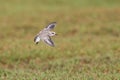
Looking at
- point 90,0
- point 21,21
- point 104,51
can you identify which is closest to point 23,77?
point 104,51

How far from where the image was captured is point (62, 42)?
13.3 m

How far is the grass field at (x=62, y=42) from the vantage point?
9484 millimetres

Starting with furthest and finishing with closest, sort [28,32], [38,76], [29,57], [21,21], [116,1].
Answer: [116,1] < [21,21] < [28,32] < [29,57] < [38,76]

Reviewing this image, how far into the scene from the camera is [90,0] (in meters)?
21.7

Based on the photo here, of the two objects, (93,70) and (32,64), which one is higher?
(32,64)

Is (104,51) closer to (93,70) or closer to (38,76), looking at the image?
(93,70)

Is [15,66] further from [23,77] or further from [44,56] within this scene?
[23,77]

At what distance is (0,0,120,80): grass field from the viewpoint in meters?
9.48

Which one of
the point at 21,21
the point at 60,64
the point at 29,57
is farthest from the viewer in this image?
the point at 21,21

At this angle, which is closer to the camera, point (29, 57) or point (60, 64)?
point (60, 64)

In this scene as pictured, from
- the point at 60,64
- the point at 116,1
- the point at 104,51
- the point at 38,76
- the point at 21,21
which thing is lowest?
the point at 38,76

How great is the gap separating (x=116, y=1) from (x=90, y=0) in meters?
1.26

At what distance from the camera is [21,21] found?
16.9 metres

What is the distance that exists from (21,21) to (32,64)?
6342 millimetres
